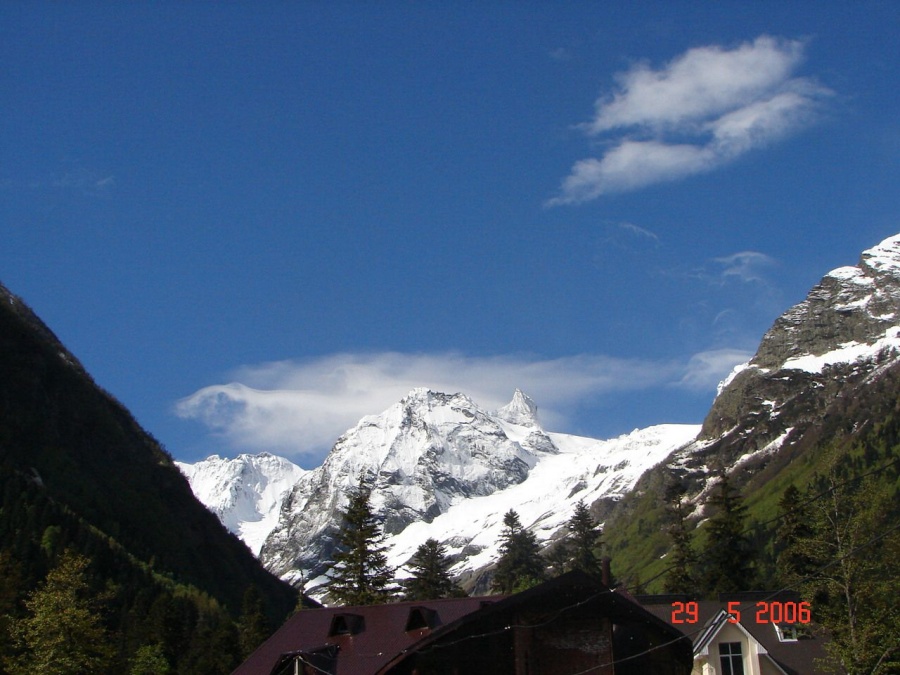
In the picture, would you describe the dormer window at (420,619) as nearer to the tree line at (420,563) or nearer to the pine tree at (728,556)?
the tree line at (420,563)

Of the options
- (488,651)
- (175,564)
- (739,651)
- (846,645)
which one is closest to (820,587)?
(846,645)

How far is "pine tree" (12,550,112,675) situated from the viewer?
56656 millimetres

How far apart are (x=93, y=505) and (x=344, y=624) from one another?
135508mm

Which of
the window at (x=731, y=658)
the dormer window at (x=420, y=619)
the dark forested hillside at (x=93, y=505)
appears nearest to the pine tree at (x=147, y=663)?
the dark forested hillside at (x=93, y=505)

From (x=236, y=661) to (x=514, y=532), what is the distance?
2987cm

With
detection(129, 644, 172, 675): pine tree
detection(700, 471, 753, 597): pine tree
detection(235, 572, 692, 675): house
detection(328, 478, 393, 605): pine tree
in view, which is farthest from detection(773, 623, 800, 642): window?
detection(129, 644, 172, 675): pine tree

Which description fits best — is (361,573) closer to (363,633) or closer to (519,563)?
(519,563)

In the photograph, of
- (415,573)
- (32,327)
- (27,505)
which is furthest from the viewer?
(32,327)

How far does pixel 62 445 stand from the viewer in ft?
582

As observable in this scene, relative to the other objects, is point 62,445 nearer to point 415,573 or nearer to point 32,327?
point 32,327

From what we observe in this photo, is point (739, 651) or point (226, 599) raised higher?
point (226, 599)

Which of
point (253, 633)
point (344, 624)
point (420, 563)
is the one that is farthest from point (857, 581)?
point (253, 633)

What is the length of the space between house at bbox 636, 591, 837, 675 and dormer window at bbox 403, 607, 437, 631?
16.0 m

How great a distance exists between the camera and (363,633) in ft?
148
